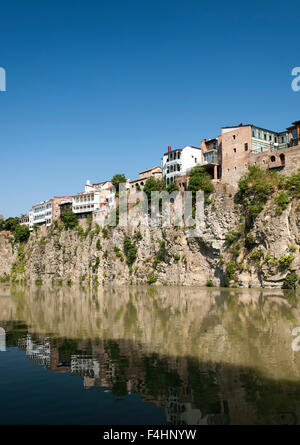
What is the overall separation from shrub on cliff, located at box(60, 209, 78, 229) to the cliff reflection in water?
5376 centimetres

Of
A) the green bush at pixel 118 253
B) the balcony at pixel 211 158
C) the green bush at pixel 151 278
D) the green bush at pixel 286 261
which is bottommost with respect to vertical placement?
the green bush at pixel 151 278

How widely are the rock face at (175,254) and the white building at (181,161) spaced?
998 cm

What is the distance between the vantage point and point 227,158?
53031 mm

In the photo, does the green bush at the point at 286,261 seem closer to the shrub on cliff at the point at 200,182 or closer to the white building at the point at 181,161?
the shrub on cliff at the point at 200,182

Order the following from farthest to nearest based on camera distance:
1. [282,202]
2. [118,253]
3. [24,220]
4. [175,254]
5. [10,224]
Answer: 1. [24,220]
2. [10,224]
3. [118,253]
4. [175,254]
5. [282,202]

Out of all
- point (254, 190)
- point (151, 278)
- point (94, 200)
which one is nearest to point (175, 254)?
point (151, 278)

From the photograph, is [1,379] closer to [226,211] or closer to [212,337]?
[212,337]

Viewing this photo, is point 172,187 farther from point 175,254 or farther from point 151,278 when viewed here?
point 151,278

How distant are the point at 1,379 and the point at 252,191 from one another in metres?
39.6

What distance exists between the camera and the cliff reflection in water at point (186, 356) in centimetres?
1014

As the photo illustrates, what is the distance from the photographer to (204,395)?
423 inches

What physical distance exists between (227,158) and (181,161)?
11425 mm


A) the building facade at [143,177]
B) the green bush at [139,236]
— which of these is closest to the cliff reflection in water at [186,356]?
the green bush at [139,236]

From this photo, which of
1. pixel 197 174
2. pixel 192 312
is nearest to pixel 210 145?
pixel 197 174
